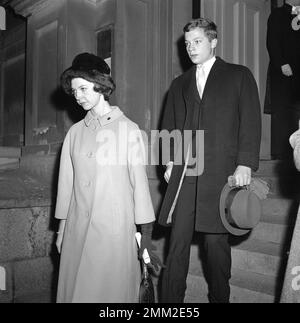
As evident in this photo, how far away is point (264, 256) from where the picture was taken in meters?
2.97

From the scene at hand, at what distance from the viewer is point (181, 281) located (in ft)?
7.91

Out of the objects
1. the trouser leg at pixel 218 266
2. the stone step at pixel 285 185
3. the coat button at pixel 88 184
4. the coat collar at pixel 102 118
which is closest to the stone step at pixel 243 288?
the trouser leg at pixel 218 266

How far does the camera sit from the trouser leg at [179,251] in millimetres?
2396

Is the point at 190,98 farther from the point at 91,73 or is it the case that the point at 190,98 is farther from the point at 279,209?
the point at 279,209

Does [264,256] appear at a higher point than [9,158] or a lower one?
lower

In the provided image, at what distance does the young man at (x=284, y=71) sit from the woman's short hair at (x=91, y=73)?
111 inches

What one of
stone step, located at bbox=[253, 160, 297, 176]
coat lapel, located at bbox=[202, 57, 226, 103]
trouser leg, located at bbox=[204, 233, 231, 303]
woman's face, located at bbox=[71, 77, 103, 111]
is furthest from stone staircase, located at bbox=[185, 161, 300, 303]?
woman's face, located at bbox=[71, 77, 103, 111]

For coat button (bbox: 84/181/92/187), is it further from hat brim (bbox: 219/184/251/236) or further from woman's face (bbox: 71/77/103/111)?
hat brim (bbox: 219/184/251/236)

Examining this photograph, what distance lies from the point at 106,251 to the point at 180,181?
2.29ft

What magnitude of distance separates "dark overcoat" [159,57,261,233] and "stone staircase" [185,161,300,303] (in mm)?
855

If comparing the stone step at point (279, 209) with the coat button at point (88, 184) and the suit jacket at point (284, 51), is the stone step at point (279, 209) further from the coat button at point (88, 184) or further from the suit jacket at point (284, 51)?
the coat button at point (88, 184)

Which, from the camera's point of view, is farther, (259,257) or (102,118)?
(259,257)

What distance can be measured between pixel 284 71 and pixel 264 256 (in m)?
2.41

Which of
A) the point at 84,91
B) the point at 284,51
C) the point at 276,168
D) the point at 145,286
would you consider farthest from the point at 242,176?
the point at 284,51
